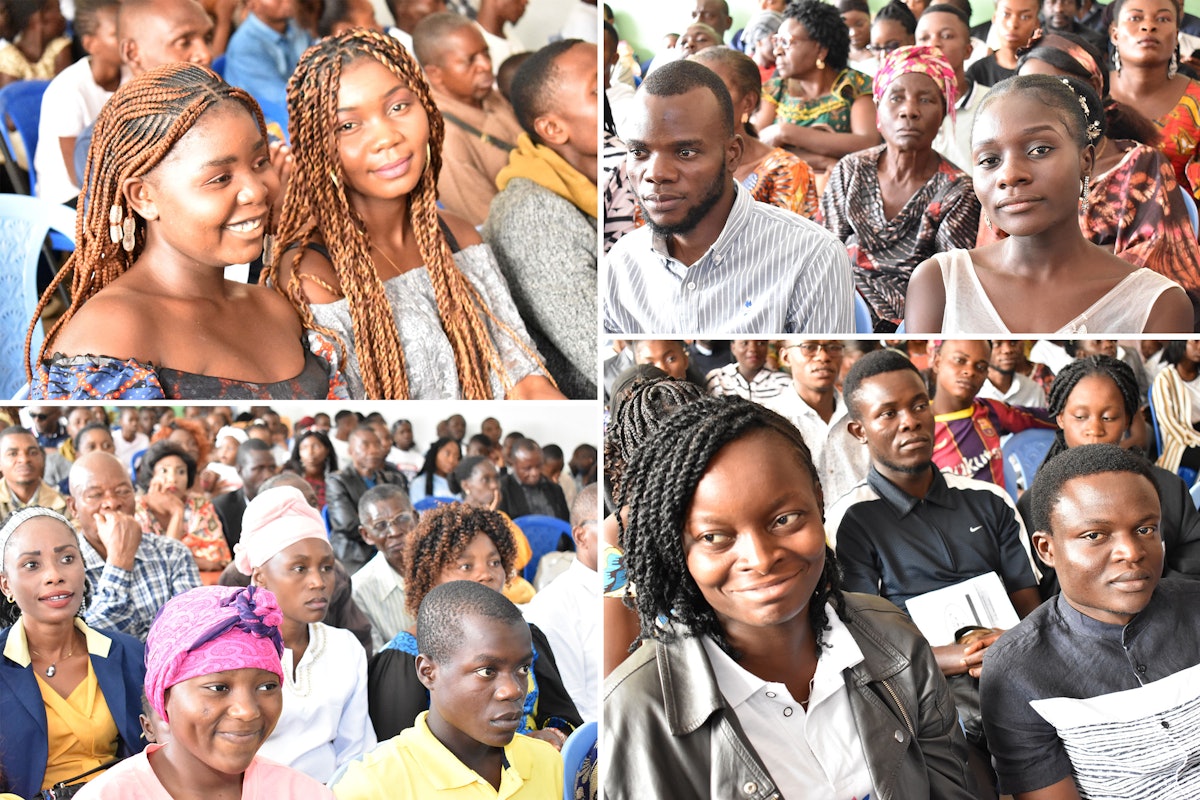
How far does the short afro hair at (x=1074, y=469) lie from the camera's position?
209 centimetres

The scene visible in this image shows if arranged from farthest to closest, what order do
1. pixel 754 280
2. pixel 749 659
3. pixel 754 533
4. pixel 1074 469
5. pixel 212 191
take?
pixel 754 280 → pixel 1074 469 → pixel 212 191 → pixel 749 659 → pixel 754 533

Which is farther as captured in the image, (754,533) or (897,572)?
(897,572)

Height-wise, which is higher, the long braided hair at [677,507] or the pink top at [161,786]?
the long braided hair at [677,507]

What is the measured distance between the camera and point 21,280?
7.11 feet

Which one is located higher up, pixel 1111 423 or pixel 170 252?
pixel 170 252

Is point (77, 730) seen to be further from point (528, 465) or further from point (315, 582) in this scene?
point (528, 465)

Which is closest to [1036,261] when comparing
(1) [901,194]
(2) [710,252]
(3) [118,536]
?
(1) [901,194]

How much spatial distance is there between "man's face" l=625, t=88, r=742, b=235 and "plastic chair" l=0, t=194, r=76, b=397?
112cm

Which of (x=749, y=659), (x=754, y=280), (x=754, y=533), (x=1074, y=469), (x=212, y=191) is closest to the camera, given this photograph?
(x=754, y=533)

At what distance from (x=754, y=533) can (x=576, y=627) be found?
62 cm

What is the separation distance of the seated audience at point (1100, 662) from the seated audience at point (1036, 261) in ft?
0.99

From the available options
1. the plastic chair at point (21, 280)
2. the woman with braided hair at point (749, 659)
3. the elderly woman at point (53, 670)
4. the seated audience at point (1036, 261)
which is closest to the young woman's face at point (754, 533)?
the woman with braided hair at point (749, 659)

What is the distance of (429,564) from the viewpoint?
7.11 feet

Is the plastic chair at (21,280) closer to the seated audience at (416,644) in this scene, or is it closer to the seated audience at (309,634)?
the seated audience at (309,634)
